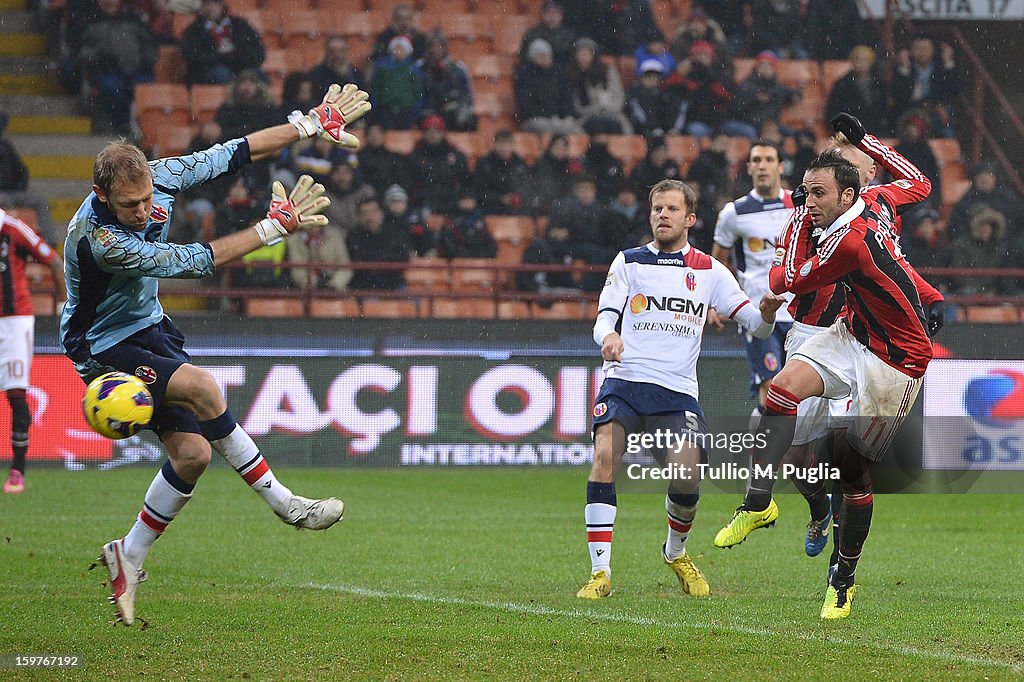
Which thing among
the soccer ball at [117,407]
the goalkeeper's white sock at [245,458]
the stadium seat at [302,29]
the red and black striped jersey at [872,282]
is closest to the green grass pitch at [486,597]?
the goalkeeper's white sock at [245,458]

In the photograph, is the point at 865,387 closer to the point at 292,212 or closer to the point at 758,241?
the point at 292,212

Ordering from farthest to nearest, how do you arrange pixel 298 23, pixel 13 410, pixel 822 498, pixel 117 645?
pixel 298 23
pixel 13 410
pixel 822 498
pixel 117 645

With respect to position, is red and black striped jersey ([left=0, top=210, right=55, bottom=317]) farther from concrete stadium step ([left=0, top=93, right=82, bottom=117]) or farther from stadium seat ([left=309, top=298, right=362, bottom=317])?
concrete stadium step ([left=0, top=93, right=82, bottom=117])

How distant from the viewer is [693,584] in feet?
22.1

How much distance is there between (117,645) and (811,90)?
44.1 ft

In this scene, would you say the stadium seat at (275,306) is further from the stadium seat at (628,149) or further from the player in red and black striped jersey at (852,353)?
the player in red and black striped jersey at (852,353)

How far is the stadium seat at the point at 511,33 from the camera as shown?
55.7ft

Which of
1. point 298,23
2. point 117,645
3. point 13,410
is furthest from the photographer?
point 298,23

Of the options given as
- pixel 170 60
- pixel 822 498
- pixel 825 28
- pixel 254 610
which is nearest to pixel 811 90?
pixel 825 28

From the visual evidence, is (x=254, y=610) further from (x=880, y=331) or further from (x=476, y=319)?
(x=476, y=319)

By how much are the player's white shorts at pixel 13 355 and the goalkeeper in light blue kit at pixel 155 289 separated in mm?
5295

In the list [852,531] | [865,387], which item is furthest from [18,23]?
[852,531]

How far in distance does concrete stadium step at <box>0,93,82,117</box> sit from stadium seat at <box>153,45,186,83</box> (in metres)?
1.06

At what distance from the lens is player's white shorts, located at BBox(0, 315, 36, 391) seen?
10914 millimetres
